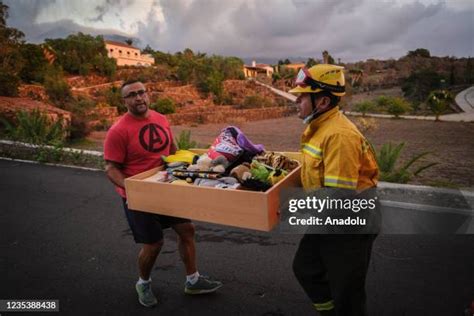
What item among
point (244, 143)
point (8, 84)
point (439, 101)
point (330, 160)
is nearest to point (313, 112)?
point (330, 160)

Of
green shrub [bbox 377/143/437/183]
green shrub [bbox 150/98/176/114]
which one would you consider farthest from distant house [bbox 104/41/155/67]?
green shrub [bbox 377/143/437/183]

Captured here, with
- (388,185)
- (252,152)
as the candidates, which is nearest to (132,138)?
(252,152)

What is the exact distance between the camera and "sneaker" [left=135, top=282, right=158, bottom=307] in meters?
3.20

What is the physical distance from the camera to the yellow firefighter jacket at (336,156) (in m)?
1.90

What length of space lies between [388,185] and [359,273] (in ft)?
13.0

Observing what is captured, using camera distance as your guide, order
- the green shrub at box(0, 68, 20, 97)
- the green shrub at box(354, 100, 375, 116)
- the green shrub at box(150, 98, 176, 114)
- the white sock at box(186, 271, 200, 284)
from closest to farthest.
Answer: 1. the white sock at box(186, 271, 200, 284)
2. the green shrub at box(0, 68, 20, 97)
3. the green shrub at box(354, 100, 375, 116)
4. the green shrub at box(150, 98, 176, 114)

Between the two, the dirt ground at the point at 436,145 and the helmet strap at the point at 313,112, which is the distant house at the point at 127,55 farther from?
the helmet strap at the point at 313,112

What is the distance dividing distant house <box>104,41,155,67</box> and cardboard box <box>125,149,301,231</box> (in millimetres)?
68679

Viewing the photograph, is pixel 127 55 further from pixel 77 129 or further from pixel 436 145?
pixel 436 145

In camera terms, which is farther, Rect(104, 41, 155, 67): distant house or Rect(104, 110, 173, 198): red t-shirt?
Rect(104, 41, 155, 67): distant house

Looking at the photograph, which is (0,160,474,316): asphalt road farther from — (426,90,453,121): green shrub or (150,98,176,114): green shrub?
(150,98,176,114): green shrub

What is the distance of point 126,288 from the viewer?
11.6 feet

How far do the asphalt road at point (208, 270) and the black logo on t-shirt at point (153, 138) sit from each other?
1494mm

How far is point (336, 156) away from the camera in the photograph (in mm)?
1909
